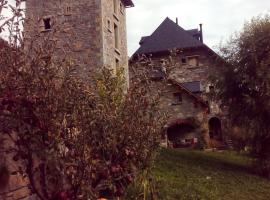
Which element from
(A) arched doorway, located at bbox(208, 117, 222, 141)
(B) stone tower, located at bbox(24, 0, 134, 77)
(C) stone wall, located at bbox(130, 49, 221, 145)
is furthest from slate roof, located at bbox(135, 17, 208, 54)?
(B) stone tower, located at bbox(24, 0, 134, 77)

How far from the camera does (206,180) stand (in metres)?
13.0

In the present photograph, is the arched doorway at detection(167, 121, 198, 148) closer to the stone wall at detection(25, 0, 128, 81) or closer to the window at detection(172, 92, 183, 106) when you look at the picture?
the window at detection(172, 92, 183, 106)

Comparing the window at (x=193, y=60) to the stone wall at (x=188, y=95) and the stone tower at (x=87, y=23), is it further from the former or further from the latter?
the stone tower at (x=87, y=23)

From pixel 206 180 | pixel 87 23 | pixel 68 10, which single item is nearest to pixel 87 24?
pixel 87 23

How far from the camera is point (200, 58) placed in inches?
1241

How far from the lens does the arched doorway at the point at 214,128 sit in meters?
31.4

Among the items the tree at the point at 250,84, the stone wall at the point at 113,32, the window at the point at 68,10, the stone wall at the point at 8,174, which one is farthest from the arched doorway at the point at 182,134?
the stone wall at the point at 8,174

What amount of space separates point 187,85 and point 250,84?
1530cm

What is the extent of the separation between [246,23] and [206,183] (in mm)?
7449

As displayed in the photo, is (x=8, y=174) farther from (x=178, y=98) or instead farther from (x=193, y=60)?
(x=193, y=60)

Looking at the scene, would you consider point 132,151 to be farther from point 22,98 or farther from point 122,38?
point 122,38

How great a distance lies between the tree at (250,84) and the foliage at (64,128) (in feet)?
37.1

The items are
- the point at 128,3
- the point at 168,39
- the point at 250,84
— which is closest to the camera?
the point at 250,84

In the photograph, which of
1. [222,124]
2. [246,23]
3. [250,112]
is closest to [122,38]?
[246,23]
